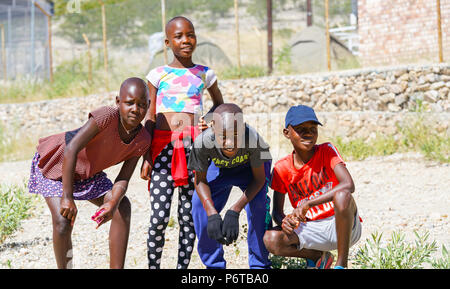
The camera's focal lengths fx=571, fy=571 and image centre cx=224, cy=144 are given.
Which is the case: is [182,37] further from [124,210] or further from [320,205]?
[320,205]

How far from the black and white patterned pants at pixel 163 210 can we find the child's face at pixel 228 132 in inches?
18.7

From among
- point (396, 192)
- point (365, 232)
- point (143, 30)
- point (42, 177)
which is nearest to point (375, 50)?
point (396, 192)

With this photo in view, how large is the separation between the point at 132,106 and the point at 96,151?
37 cm

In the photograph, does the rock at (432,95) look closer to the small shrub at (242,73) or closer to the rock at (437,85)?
the rock at (437,85)

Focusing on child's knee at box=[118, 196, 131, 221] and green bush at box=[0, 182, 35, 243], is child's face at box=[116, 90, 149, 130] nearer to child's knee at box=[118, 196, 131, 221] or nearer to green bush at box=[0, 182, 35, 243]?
child's knee at box=[118, 196, 131, 221]

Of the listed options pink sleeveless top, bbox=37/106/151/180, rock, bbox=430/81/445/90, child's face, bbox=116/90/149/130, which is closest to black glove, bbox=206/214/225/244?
pink sleeveless top, bbox=37/106/151/180

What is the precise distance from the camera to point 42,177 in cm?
348

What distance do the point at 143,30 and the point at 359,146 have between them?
20.7 m

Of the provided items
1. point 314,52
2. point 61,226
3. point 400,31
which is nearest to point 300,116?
point 61,226

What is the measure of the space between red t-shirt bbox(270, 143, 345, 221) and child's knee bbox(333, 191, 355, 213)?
218 mm

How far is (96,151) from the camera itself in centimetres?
345

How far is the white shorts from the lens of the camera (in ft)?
11.6

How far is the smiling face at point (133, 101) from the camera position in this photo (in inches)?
131

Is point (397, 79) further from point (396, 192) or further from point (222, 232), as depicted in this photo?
point (222, 232)
